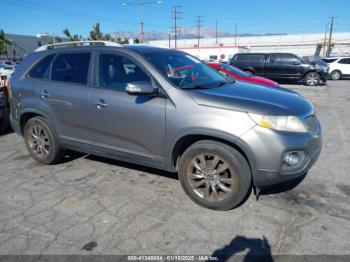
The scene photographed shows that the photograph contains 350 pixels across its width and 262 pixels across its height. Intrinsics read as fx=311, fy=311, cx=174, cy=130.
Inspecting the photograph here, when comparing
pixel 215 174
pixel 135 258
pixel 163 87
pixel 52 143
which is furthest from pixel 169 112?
pixel 52 143

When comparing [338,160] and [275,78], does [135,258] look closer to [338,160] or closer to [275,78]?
[338,160]

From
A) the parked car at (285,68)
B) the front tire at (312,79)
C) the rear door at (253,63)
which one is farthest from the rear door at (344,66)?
the rear door at (253,63)

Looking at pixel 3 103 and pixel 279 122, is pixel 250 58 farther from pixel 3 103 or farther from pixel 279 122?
pixel 279 122

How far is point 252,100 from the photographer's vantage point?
3279 millimetres

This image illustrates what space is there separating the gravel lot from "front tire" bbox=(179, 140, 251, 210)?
0.15 meters

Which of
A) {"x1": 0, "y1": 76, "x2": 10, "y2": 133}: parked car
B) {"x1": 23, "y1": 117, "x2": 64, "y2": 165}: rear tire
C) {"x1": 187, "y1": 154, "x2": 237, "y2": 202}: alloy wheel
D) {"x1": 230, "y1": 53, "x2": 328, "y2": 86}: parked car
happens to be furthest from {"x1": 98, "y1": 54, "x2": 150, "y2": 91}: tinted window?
{"x1": 230, "y1": 53, "x2": 328, "y2": 86}: parked car

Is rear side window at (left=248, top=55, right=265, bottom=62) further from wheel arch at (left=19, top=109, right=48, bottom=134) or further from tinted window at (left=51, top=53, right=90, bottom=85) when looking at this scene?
wheel arch at (left=19, top=109, right=48, bottom=134)

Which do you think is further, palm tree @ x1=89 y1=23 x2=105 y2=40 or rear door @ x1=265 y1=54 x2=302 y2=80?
palm tree @ x1=89 y1=23 x2=105 y2=40

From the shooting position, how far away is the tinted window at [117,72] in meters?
3.78

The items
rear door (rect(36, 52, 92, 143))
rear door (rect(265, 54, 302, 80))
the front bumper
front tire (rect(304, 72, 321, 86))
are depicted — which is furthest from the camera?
rear door (rect(265, 54, 302, 80))

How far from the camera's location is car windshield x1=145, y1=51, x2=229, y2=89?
3.72 m

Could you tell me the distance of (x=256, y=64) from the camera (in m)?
18.3

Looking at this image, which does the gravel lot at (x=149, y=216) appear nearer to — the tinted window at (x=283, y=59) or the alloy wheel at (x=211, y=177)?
the alloy wheel at (x=211, y=177)

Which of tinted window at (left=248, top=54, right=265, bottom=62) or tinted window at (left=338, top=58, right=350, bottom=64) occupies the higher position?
tinted window at (left=248, top=54, right=265, bottom=62)
